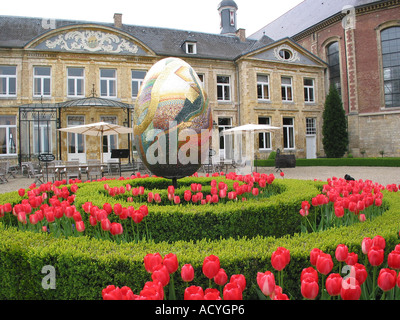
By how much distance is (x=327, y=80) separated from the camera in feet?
83.7

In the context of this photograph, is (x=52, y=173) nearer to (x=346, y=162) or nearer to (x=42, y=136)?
(x=42, y=136)

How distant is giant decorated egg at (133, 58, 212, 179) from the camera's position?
15.7 ft

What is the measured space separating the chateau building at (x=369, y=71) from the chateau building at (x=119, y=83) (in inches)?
83.4

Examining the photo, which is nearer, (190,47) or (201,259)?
(201,259)

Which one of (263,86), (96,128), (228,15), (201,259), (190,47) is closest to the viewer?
(201,259)

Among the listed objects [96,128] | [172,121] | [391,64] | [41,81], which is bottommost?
[172,121]

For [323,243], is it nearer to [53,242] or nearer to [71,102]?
[53,242]

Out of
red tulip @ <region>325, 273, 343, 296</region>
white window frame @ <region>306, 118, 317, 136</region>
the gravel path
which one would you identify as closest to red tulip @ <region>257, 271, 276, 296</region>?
red tulip @ <region>325, 273, 343, 296</region>

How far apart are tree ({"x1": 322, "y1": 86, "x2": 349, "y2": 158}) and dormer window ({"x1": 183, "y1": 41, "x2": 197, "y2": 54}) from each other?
10482mm

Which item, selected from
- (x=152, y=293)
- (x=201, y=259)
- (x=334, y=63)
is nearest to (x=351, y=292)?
(x=152, y=293)

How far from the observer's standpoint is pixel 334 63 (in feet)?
85.8

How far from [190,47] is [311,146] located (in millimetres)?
12096

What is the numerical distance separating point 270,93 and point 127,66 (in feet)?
34.6

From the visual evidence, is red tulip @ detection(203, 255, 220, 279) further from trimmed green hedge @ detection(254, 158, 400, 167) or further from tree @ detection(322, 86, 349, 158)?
tree @ detection(322, 86, 349, 158)
